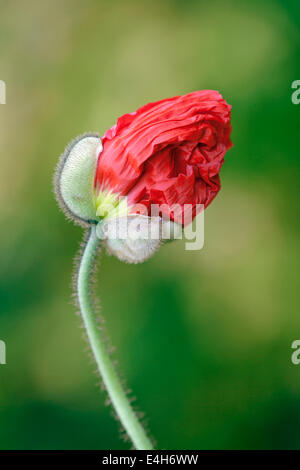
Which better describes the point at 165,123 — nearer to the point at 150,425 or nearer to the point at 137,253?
the point at 137,253

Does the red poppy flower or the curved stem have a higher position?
the red poppy flower

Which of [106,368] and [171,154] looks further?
[171,154]

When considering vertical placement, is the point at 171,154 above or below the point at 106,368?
above

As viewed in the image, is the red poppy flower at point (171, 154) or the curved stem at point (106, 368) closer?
the curved stem at point (106, 368)

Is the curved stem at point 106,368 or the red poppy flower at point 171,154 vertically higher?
the red poppy flower at point 171,154

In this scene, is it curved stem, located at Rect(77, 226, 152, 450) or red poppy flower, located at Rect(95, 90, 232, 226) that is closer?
curved stem, located at Rect(77, 226, 152, 450)
